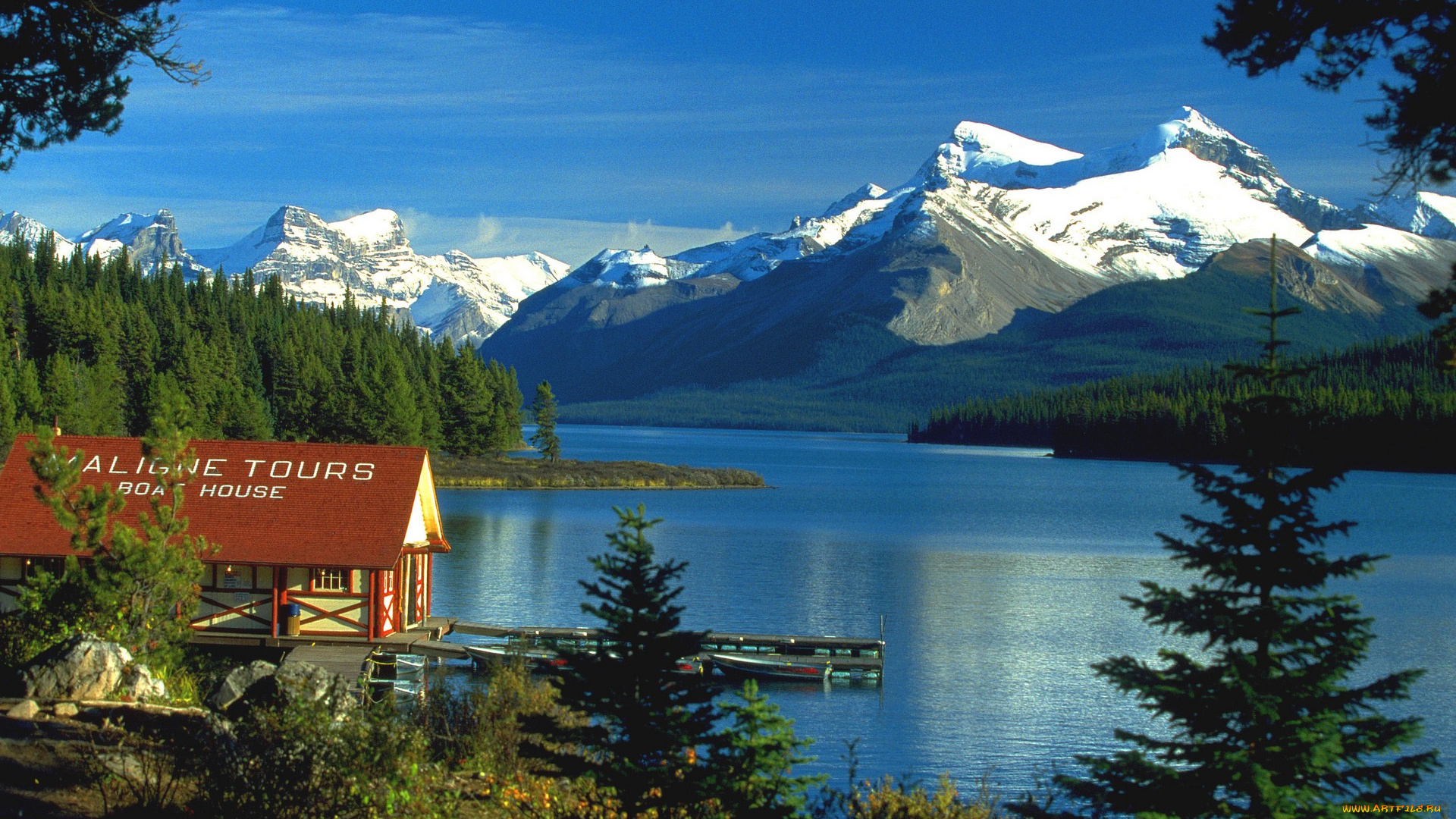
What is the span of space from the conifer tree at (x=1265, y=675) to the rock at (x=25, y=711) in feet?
40.0

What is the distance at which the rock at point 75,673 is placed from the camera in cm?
1650

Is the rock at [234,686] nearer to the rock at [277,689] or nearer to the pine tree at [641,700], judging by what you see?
the rock at [277,689]

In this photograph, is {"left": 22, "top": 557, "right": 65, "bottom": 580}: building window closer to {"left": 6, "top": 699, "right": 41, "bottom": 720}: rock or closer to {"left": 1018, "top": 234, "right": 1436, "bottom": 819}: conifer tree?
{"left": 6, "top": 699, "right": 41, "bottom": 720}: rock

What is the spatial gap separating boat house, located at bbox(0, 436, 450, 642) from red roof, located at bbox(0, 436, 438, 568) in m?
0.03

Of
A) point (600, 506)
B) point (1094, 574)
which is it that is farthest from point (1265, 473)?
point (600, 506)

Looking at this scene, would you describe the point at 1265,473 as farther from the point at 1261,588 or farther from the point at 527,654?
the point at 527,654

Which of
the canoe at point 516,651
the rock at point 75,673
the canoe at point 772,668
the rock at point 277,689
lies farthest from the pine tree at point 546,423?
the rock at point 75,673

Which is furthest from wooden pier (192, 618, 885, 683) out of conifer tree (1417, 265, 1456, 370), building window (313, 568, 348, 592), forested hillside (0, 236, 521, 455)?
forested hillside (0, 236, 521, 455)

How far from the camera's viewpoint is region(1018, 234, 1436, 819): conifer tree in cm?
1145

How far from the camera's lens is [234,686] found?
57.4 ft

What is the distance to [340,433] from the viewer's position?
103m

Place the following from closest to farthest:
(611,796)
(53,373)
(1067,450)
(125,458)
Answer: (611,796) < (125,458) < (53,373) < (1067,450)

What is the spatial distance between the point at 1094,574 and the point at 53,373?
6717 centimetres

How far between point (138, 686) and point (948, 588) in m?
38.0
